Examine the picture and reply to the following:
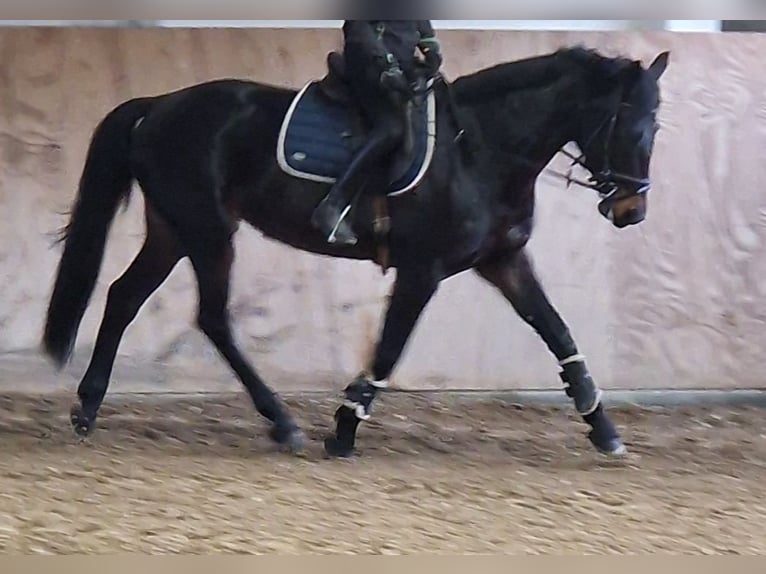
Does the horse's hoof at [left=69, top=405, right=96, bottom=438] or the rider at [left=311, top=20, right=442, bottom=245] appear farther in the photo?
the horse's hoof at [left=69, top=405, right=96, bottom=438]

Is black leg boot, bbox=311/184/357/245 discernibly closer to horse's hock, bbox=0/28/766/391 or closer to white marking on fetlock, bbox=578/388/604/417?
horse's hock, bbox=0/28/766/391

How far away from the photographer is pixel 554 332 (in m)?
1.12

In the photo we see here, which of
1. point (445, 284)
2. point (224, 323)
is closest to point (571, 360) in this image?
point (445, 284)

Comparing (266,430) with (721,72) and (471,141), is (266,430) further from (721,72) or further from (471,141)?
(721,72)

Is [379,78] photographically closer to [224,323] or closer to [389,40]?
[389,40]

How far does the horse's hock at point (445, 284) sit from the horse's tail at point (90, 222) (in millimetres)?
14

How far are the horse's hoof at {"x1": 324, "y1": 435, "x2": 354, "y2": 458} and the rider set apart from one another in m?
0.22

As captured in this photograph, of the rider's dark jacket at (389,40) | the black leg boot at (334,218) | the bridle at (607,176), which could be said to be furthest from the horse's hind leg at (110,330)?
the bridle at (607,176)

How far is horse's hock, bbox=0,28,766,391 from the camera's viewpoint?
44.8 inches

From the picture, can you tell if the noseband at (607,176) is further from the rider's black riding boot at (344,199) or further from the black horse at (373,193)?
the rider's black riding boot at (344,199)

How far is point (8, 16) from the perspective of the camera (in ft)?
3.38

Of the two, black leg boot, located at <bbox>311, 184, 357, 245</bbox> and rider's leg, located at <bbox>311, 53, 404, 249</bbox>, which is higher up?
rider's leg, located at <bbox>311, 53, 404, 249</bbox>

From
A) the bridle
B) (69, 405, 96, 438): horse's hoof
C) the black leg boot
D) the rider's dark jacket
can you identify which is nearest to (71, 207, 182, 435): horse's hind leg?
(69, 405, 96, 438): horse's hoof

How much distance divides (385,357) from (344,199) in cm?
16
